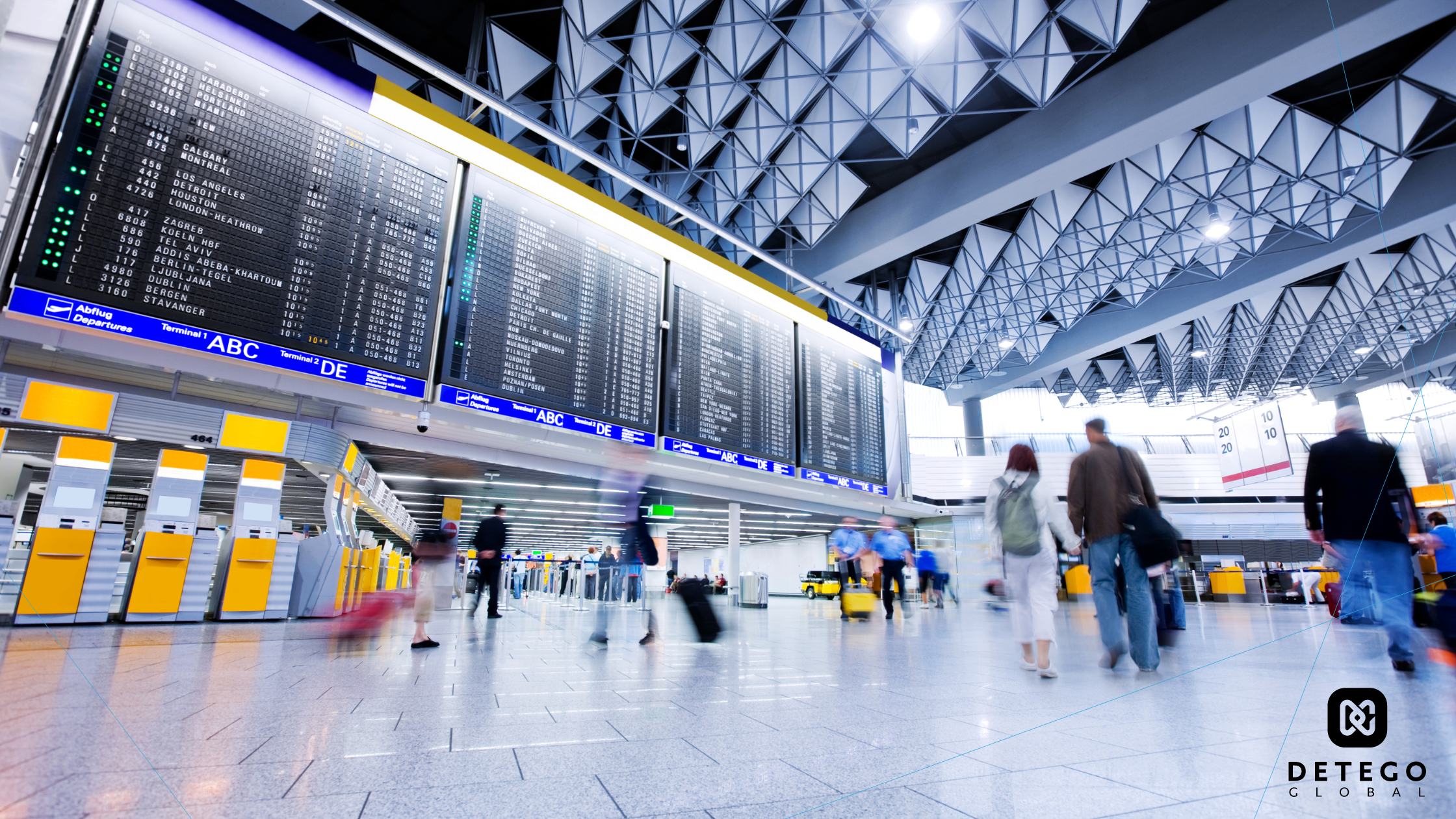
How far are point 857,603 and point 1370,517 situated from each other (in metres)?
8.68

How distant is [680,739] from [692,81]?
37.9ft

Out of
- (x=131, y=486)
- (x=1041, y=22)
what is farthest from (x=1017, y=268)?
(x=131, y=486)

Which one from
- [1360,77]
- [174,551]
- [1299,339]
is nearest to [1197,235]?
[1360,77]

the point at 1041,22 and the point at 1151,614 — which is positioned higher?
the point at 1041,22

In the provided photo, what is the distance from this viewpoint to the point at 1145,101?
11.4 meters

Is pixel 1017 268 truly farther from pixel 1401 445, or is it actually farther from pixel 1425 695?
pixel 1425 695

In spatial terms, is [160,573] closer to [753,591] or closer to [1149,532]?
[1149,532]

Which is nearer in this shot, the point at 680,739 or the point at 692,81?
the point at 680,739

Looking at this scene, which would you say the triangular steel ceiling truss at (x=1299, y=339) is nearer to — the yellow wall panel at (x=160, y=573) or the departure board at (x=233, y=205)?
the departure board at (x=233, y=205)

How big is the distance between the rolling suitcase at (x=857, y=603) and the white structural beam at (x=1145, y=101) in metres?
8.44

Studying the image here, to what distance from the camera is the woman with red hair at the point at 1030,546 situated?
4273 mm

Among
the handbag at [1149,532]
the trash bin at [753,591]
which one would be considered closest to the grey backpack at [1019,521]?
the handbag at [1149,532]

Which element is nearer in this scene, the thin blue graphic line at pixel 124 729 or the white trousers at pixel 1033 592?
the thin blue graphic line at pixel 124 729

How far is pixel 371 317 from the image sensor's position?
8.00 metres
